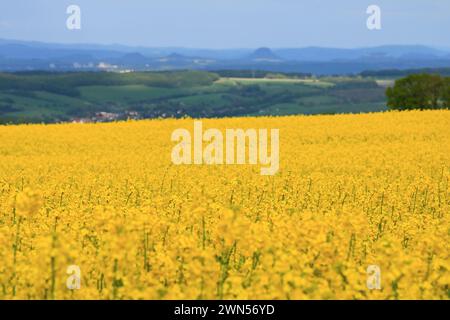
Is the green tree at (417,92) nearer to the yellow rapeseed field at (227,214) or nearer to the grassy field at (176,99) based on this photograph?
the yellow rapeseed field at (227,214)

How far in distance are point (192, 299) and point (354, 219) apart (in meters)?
3.43

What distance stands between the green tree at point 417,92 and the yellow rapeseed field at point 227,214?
29.4 meters

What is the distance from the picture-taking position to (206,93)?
183 m

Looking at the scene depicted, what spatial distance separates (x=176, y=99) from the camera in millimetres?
171875

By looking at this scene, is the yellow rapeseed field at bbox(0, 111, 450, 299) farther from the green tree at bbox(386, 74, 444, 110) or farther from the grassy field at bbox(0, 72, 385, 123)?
the grassy field at bbox(0, 72, 385, 123)

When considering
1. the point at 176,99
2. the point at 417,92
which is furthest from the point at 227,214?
the point at 176,99

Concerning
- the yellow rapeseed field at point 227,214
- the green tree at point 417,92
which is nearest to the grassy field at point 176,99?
the green tree at point 417,92

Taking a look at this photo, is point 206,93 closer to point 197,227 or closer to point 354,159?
point 354,159

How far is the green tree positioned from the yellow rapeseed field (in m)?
29.4

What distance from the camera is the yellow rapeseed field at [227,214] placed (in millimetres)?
7113

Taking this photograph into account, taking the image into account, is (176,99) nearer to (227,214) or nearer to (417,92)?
(417,92)

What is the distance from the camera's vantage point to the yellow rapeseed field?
711 centimetres

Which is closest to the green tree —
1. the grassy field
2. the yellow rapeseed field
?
the yellow rapeseed field

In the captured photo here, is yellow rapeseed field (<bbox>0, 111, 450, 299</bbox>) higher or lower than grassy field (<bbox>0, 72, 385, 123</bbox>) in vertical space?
higher
